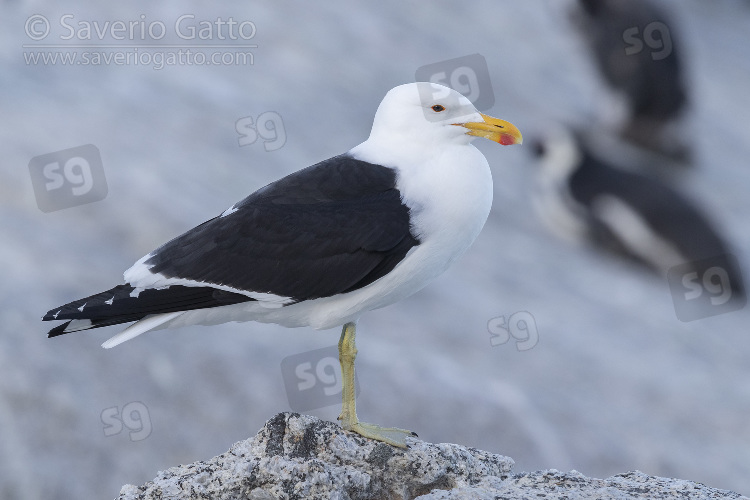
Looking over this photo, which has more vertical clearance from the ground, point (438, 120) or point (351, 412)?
point (438, 120)

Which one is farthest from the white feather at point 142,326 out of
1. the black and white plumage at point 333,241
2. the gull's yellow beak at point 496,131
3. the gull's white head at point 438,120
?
the gull's yellow beak at point 496,131

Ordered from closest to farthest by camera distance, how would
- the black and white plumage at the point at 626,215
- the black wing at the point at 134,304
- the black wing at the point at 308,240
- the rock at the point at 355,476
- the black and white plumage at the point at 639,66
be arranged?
the rock at the point at 355,476
the black wing at the point at 134,304
the black wing at the point at 308,240
the black and white plumage at the point at 626,215
the black and white plumage at the point at 639,66

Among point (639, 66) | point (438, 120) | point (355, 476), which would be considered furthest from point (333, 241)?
point (639, 66)

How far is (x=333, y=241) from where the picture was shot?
4.75 m

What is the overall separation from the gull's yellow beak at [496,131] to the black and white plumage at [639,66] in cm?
1360

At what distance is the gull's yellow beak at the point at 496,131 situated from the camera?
489 centimetres

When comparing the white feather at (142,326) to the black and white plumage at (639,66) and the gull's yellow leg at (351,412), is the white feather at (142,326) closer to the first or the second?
the gull's yellow leg at (351,412)

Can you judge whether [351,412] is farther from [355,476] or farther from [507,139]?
[507,139]

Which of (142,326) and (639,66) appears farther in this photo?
(639,66)

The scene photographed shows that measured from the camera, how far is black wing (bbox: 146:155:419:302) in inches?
185

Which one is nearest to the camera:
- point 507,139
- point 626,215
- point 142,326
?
point 142,326

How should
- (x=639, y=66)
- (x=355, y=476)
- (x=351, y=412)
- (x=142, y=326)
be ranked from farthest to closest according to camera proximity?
(x=639, y=66) < (x=351, y=412) < (x=142, y=326) < (x=355, y=476)

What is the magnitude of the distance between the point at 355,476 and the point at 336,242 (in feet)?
3.50


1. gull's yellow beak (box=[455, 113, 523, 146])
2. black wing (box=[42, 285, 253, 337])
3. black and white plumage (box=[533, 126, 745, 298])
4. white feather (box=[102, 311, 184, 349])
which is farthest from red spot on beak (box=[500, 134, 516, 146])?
black and white plumage (box=[533, 126, 745, 298])
